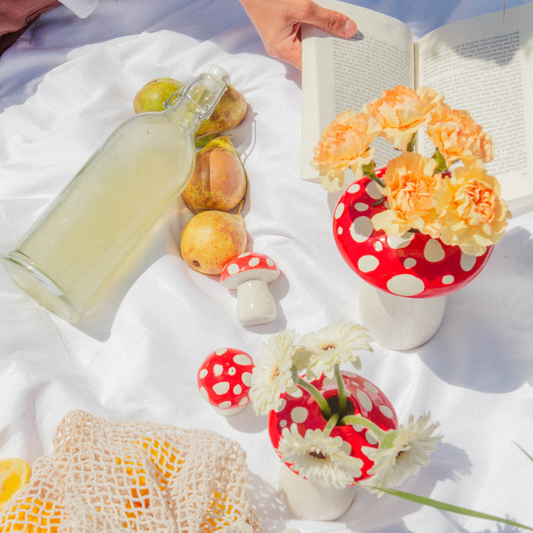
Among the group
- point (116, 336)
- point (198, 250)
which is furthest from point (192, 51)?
point (116, 336)

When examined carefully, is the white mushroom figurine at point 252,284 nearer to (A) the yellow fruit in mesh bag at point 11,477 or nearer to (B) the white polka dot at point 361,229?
(B) the white polka dot at point 361,229

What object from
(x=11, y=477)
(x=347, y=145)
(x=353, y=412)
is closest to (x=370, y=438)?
(x=353, y=412)

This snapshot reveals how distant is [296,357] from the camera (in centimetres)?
33

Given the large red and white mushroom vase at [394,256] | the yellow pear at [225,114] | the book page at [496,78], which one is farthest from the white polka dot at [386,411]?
the yellow pear at [225,114]

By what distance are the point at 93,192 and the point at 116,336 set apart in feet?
0.64

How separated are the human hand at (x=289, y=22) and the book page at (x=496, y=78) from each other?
0.46 feet

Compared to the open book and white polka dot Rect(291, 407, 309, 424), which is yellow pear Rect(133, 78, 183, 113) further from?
white polka dot Rect(291, 407, 309, 424)

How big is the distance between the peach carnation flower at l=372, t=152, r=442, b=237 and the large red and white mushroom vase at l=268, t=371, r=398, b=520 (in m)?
0.16

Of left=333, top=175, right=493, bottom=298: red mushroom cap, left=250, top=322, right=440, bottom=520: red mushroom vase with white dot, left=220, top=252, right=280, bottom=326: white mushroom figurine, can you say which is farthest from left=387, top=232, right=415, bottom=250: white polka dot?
left=220, top=252, right=280, bottom=326: white mushroom figurine

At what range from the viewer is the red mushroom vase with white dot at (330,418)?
304 mm

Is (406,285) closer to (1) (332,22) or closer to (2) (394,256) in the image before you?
(2) (394,256)

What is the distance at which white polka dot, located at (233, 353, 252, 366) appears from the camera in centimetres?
54

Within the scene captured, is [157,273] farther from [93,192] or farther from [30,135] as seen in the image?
[30,135]

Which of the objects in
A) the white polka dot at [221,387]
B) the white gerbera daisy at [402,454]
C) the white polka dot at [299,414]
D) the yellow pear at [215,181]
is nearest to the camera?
the white gerbera daisy at [402,454]
